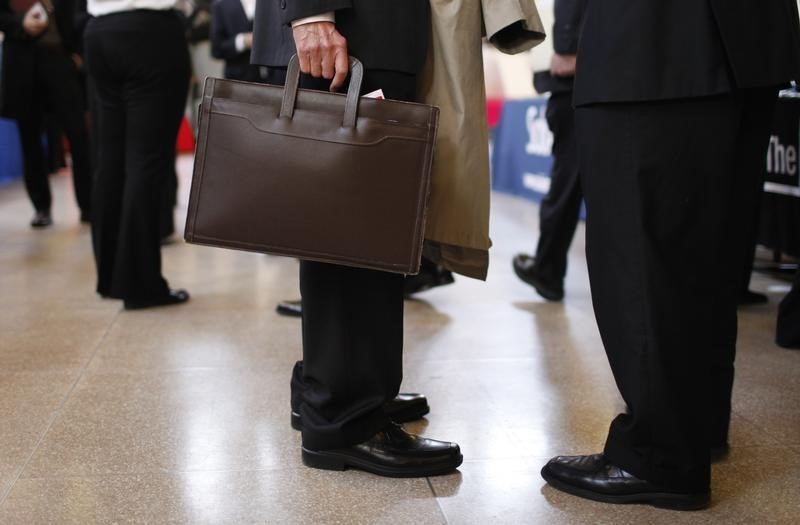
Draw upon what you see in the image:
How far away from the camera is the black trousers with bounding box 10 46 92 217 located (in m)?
5.11

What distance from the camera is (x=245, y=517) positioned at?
150 centimetres

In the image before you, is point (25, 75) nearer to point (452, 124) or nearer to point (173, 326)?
point (173, 326)

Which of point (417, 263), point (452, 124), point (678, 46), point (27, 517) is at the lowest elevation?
point (27, 517)

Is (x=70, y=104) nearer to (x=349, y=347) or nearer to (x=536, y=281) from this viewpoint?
(x=536, y=281)

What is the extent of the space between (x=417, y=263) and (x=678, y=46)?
0.54m

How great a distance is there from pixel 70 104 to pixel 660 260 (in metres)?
4.54

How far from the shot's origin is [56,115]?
527cm

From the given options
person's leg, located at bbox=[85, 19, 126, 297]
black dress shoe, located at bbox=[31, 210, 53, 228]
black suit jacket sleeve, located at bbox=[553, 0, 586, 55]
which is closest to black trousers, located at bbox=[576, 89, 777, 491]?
black suit jacket sleeve, located at bbox=[553, 0, 586, 55]

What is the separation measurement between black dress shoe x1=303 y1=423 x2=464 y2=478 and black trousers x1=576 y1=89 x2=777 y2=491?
31 cm

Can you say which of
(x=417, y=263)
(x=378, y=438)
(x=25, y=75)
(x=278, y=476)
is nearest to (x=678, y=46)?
(x=417, y=263)

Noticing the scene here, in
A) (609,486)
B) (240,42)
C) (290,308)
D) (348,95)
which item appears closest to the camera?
(348,95)

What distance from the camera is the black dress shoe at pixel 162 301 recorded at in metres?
3.11

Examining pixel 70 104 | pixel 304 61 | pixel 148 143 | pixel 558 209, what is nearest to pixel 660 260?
pixel 304 61

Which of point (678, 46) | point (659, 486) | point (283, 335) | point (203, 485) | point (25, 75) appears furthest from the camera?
point (25, 75)
